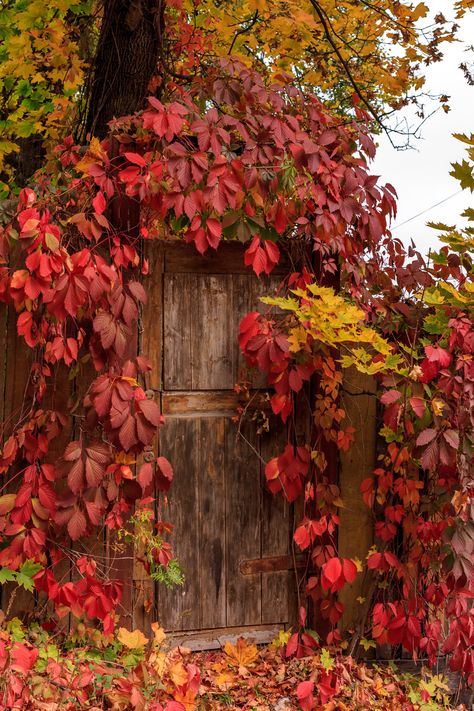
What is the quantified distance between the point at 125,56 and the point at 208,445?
2195mm

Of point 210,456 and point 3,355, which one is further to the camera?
point 210,456

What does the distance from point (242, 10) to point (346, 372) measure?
4.06 meters

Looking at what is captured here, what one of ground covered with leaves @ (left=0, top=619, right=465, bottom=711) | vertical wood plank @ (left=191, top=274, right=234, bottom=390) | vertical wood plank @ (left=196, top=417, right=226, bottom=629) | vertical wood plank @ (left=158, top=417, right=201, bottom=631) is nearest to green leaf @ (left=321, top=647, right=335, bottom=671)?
ground covered with leaves @ (left=0, top=619, right=465, bottom=711)

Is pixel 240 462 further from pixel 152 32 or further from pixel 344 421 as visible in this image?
pixel 152 32

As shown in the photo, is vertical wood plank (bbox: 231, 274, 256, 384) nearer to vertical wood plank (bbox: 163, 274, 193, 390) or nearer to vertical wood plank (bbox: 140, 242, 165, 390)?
vertical wood plank (bbox: 163, 274, 193, 390)

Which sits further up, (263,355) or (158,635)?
(263,355)

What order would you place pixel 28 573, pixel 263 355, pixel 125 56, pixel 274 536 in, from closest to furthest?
pixel 28 573
pixel 263 355
pixel 274 536
pixel 125 56

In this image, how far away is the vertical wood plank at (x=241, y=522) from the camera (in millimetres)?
3945

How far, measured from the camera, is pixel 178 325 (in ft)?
12.6

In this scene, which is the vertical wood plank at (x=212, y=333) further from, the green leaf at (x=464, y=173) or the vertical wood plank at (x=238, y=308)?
the green leaf at (x=464, y=173)

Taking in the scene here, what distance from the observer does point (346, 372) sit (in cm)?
404

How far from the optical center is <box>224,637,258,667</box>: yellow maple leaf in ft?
12.5

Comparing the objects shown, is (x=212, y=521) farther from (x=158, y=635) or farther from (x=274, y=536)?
(x=158, y=635)

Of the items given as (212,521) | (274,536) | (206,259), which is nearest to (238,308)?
(206,259)
